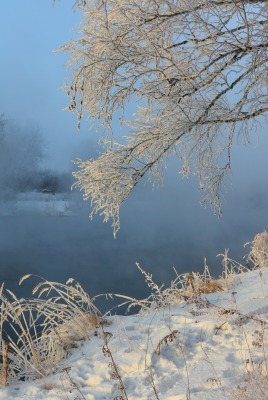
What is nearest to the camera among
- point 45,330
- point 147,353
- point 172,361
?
point 172,361

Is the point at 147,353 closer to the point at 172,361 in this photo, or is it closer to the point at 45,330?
the point at 172,361

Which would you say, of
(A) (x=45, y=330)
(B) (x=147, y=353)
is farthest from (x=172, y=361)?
(A) (x=45, y=330)

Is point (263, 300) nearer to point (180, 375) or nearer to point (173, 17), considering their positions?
point (180, 375)

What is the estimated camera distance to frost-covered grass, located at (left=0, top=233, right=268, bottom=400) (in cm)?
296

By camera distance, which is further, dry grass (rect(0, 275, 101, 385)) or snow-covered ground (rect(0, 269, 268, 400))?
dry grass (rect(0, 275, 101, 385))

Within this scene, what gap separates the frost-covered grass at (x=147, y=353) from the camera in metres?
2.96

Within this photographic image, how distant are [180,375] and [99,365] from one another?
0.81 metres

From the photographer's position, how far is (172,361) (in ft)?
11.4

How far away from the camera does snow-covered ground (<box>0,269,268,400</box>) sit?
2881mm

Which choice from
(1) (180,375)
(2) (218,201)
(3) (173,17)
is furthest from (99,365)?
(2) (218,201)

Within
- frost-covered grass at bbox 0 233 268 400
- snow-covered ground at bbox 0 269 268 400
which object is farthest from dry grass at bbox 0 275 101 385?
snow-covered ground at bbox 0 269 268 400

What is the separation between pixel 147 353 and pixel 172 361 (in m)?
0.24

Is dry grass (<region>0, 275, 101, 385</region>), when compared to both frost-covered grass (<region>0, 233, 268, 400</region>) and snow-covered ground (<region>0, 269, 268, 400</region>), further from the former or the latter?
snow-covered ground (<region>0, 269, 268, 400</region>)

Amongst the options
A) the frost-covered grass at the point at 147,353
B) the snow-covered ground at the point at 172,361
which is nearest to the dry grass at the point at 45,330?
the frost-covered grass at the point at 147,353
